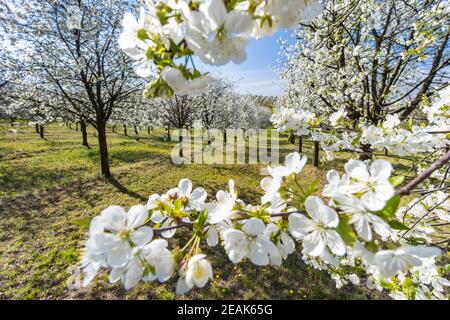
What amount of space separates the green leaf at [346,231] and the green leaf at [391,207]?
110mm

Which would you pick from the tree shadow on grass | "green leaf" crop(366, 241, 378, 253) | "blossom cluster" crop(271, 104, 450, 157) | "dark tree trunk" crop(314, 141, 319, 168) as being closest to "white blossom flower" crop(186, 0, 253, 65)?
"green leaf" crop(366, 241, 378, 253)

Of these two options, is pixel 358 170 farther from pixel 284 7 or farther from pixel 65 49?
pixel 65 49

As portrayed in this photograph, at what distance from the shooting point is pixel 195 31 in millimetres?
650

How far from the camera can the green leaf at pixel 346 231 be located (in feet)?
2.37

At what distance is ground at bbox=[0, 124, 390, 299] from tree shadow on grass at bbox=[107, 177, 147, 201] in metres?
0.03

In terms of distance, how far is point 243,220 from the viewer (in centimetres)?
91

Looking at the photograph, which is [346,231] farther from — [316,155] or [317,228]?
[316,155]

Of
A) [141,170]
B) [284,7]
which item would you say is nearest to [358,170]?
[284,7]

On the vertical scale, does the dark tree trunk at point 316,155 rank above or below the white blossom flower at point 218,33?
below

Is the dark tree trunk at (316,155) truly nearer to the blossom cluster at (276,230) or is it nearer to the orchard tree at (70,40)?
the orchard tree at (70,40)

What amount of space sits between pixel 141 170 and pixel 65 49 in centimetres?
507

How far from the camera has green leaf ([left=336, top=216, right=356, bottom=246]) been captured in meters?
0.72

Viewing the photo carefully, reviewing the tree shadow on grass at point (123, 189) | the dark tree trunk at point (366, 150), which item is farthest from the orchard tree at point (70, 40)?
the dark tree trunk at point (366, 150)

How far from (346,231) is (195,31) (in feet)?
2.52
